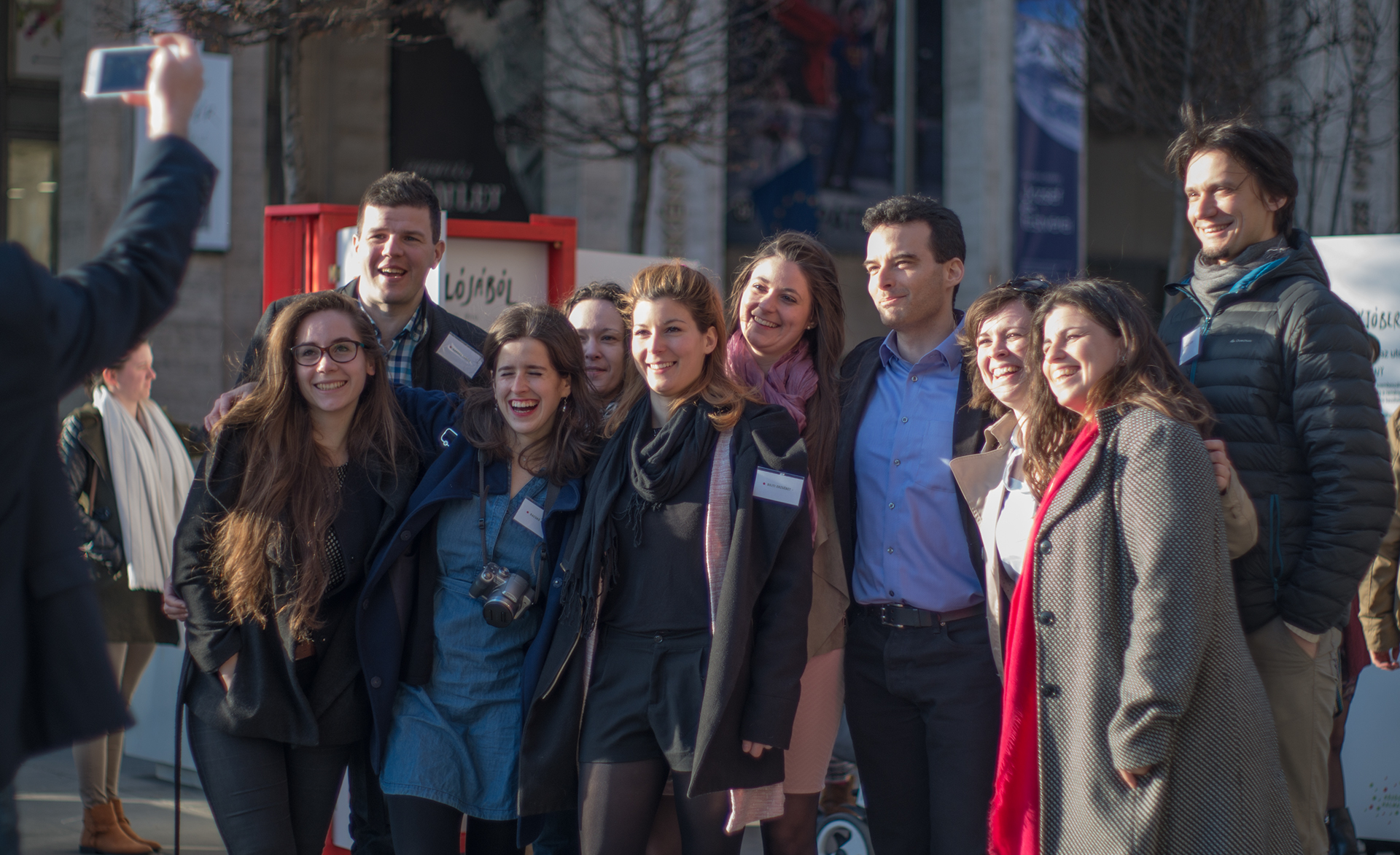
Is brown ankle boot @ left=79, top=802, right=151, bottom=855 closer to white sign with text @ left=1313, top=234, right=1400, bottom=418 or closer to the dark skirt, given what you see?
the dark skirt

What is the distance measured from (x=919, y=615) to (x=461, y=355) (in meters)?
1.86

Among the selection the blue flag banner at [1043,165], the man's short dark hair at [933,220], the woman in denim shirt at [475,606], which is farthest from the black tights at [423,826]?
the blue flag banner at [1043,165]

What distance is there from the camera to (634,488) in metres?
3.45

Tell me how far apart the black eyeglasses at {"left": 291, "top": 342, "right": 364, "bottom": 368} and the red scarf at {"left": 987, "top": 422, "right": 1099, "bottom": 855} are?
2004 mm

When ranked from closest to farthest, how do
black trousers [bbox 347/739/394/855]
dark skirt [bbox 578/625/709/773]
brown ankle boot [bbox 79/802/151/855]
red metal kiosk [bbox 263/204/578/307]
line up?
dark skirt [bbox 578/625/709/773]
black trousers [bbox 347/739/394/855]
brown ankle boot [bbox 79/802/151/855]
red metal kiosk [bbox 263/204/578/307]

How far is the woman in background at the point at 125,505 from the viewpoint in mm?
5820

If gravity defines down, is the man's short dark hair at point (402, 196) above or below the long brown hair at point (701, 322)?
above

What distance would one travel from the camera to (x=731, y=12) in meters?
13.2

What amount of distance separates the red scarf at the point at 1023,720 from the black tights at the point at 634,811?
28.4 inches

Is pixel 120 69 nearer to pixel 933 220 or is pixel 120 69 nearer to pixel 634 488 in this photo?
pixel 634 488

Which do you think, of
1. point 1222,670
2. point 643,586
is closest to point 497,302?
point 643,586

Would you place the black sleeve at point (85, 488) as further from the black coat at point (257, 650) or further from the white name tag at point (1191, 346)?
the white name tag at point (1191, 346)

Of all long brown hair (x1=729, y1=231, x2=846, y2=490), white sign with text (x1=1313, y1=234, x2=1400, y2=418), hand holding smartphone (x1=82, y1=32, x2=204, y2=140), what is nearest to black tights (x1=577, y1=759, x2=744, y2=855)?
long brown hair (x1=729, y1=231, x2=846, y2=490)

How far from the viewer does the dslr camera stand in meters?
3.36
